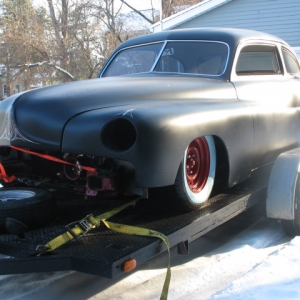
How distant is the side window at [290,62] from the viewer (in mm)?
5336

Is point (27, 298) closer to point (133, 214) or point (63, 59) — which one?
point (133, 214)

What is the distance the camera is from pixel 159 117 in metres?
2.83

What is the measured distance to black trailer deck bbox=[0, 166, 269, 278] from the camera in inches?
97.7

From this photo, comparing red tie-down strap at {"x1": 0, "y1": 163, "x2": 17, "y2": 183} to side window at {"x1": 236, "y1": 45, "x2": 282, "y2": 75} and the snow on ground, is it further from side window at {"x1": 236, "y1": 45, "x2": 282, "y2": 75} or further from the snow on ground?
side window at {"x1": 236, "y1": 45, "x2": 282, "y2": 75}

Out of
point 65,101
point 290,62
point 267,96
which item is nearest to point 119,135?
point 65,101

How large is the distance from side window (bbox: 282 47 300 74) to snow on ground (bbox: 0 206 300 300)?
→ 224 centimetres

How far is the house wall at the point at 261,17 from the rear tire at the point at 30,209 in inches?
533

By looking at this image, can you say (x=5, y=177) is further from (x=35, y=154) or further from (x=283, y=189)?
(x=283, y=189)

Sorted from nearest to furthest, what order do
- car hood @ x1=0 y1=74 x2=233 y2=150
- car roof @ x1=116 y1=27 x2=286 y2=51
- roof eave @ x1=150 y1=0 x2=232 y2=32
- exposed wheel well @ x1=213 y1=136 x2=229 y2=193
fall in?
car hood @ x1=0 y1=74 x2=233 y2=150 → exposed wheel well @ x1=213 y1=136 x2=229 y2=193 → car roof @ x1=116 y1=27 x2=286 y2=51 → roof eave @ x1=150 y1=0 x2=232 y2=32

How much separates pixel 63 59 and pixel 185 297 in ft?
86.0

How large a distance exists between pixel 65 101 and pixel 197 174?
1153mm

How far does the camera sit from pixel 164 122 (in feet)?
9.29

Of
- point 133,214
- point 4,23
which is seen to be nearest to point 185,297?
point 133,214

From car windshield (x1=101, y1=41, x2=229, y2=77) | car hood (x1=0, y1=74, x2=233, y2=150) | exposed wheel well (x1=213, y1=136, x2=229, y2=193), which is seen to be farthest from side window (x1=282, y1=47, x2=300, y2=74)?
exposed wheel well (x1=213, y1=136, x2=229, y2=193)
